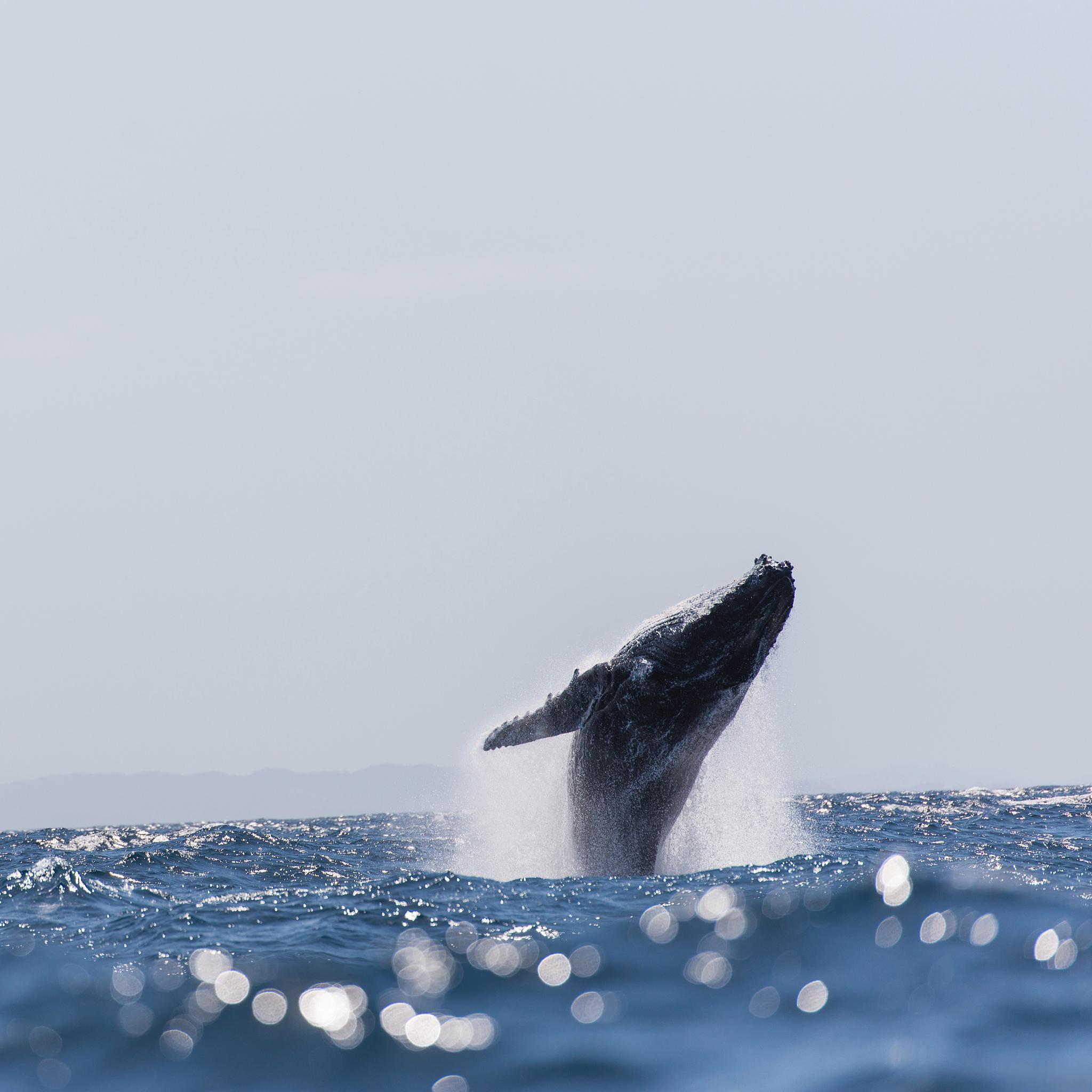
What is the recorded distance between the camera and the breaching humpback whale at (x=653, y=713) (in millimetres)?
11156

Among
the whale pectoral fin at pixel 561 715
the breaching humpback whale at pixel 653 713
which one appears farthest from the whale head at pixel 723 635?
the whale pectoral fin at pixel 561 715

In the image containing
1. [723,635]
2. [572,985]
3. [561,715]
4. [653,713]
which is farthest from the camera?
[561,715]

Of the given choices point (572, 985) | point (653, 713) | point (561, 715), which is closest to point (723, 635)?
point (653, 713)

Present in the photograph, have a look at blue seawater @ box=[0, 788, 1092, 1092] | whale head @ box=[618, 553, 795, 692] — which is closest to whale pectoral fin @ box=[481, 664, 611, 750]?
whale head @ box=[618, 553, 795, 692]

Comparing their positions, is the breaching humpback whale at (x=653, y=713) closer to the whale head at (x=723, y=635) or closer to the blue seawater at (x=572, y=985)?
the whale head at (x=723, y=635)

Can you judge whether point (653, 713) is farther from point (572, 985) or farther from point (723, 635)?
point (572, 985)

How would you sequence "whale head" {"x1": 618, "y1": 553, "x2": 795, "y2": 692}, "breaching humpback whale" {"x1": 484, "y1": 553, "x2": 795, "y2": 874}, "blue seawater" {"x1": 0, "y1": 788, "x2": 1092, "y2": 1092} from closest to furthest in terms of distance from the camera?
"blue seawater" {"x1": 0, "y1": 788, "x2": 1092, "y2": 1092} < "whale head" {"x1": 618, "y1": 553, "x2": 795, "y2": 692} < "breaching humpback whale" {"x1": 484, "y1": 553, "x2": 795, "y2": 874}

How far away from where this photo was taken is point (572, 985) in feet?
19.1

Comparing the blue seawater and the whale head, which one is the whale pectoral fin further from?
the blue seawater

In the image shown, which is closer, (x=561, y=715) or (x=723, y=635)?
(x=723, y=635)

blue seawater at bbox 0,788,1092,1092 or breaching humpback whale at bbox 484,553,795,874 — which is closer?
blue seawater at bbox 0,788,1092,1092

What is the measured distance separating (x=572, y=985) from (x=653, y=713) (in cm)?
575

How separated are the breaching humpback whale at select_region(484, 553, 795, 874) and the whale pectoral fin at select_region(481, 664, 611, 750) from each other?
1 cm

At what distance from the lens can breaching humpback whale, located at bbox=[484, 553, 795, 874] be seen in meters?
11.2
